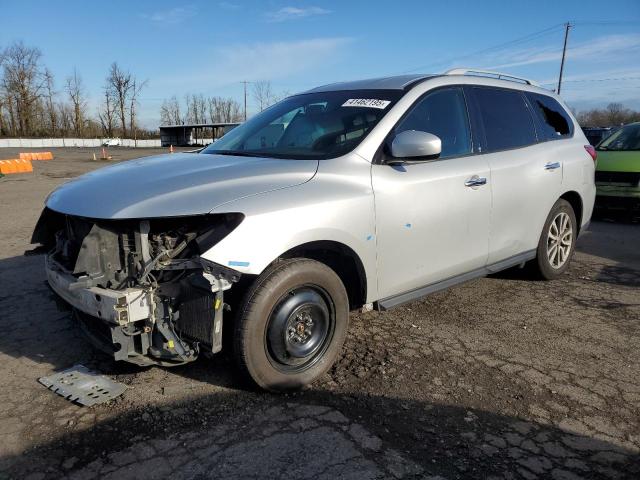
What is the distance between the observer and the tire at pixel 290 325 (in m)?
2.80

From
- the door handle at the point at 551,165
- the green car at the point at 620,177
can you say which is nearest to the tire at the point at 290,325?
the door handle at the point at 551,165

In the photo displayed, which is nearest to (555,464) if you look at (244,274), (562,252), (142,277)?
(244,274)

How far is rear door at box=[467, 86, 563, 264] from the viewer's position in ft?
13.9

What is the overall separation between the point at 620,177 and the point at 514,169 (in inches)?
226

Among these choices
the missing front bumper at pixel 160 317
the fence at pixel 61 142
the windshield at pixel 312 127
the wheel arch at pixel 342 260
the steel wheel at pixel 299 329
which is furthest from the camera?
the fence at pixel 61 142

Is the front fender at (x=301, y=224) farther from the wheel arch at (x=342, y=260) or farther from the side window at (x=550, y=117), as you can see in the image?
the side window at (x=550, y=117)

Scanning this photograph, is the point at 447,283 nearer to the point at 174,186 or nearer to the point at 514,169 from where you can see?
the point at 514,169

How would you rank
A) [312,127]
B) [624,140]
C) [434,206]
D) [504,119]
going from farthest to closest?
[624,140]
[504,119]
[312,127]
[434,206]

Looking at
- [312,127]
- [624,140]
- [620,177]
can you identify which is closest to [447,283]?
[312,127]

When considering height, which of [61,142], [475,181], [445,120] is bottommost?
[475,181]

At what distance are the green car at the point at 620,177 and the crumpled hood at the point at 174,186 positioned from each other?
25.2 feet

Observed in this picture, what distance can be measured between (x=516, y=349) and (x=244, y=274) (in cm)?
223

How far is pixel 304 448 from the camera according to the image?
254cm

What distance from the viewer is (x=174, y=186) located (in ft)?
9.37
